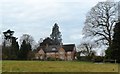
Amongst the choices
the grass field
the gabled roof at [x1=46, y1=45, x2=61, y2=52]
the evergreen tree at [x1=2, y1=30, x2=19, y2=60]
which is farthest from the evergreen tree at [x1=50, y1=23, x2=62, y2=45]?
the grass field

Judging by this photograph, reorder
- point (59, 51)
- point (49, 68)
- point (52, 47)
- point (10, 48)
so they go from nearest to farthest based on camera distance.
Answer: point (49, 68) → point (10, 48) → point (59, 51) → point (52, 47)

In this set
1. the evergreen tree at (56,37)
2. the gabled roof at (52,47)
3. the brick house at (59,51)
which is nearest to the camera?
the brick house at (59,51)

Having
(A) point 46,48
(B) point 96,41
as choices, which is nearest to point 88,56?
(B) point 96,41

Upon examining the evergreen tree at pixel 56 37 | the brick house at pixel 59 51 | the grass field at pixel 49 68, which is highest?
the evergreen tree at pixel 56 37

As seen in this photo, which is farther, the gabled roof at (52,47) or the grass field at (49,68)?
the gabled roof at (52,47)

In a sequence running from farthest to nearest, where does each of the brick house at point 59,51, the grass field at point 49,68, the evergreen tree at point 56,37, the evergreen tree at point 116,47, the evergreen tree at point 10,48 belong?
the evergreen tree at point 56,37 < the brick house at point 59,51 < the evergreen tree at point 10,48 < the evergreen tree at point 116,47 < the grass field at point 49,68

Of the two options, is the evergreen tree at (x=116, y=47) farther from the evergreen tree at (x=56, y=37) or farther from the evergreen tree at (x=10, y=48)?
the evergreen tree at (x=56, y=37)

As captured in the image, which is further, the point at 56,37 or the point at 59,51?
the point at 56,37

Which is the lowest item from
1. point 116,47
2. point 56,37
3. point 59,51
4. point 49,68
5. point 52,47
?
point 49,68

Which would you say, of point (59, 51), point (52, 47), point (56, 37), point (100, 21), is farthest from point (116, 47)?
point (56, 37)

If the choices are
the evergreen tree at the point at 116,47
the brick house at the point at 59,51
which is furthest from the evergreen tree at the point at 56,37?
the evergreen tree at the point at 116,47

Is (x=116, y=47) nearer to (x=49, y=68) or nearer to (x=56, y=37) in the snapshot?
(x=49, y=68)

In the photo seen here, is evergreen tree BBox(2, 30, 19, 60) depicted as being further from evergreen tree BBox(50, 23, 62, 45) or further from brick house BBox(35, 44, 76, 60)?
evergreen tree BBox(50, 23, 62, 45)

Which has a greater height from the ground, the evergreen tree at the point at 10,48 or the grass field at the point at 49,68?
the evergreen tree at the point at 10,48
